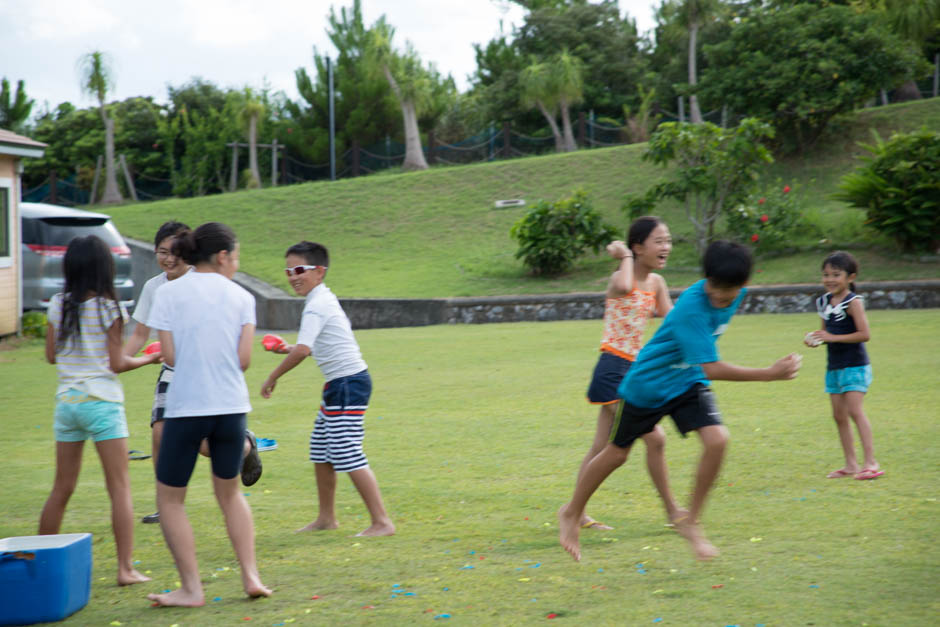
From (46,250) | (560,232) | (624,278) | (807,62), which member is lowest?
(624,278)

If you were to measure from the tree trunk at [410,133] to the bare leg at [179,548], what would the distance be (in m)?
29.9

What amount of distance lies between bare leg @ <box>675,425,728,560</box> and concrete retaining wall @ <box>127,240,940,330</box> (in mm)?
12404

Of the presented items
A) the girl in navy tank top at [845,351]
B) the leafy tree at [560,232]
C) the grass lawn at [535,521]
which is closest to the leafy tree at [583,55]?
the leafy tree at [560,232]

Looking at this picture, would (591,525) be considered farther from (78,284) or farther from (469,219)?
(469,219)

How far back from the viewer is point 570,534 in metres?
4.31

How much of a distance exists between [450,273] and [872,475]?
15404 mm

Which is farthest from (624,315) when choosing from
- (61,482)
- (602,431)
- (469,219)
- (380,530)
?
(469,219)

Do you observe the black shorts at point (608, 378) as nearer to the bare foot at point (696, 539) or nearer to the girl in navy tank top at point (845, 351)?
the bare foot at point (696, 539)

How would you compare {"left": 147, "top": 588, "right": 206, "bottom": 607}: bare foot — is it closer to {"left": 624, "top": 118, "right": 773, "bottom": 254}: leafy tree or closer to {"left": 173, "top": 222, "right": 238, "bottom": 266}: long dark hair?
{"left": 173, "top": 222, "right": 238, "bottom": 266}: long dark hair

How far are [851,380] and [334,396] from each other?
3316mm

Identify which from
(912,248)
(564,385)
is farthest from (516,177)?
(564,385)

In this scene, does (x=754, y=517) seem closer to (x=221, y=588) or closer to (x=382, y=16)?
(x=221, y=588)

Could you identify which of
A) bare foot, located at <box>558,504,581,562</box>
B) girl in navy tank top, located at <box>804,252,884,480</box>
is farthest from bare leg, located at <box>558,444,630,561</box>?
girl in navy tank top, located at <box>804,252,884,480</box>

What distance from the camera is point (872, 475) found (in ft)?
17.9
